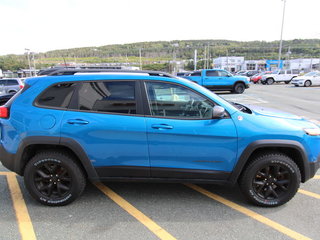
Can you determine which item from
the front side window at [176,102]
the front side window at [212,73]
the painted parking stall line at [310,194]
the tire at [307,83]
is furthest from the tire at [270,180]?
the tire at [307,83]

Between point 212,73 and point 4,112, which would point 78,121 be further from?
point 212,73

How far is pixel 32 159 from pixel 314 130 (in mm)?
3621

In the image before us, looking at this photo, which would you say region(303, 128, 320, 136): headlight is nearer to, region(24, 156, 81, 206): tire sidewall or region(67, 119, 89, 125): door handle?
region(67, 119, 89, 125): door handle

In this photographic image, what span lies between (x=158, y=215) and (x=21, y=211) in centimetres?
175

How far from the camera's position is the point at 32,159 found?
10.1 ft

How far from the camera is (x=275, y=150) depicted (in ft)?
9.93

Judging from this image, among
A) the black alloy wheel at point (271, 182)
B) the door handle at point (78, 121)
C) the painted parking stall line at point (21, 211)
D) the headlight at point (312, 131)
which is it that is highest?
the door handle at point (78, 121)

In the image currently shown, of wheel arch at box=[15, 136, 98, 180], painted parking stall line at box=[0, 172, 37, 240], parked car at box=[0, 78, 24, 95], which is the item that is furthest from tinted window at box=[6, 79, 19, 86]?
wheel arch at box=[15, 136, 98, 180]

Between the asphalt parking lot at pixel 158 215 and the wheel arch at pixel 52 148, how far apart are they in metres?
0.47

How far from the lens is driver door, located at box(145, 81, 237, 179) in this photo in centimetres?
285

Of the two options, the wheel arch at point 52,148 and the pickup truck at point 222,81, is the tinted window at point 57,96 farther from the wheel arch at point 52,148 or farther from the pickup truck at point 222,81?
the pickup truck at point 222,81

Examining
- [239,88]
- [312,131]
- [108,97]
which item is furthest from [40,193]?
[239,88]

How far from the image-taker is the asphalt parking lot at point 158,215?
8.48 feet

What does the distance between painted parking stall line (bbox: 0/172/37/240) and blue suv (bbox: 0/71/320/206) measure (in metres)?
0.23
